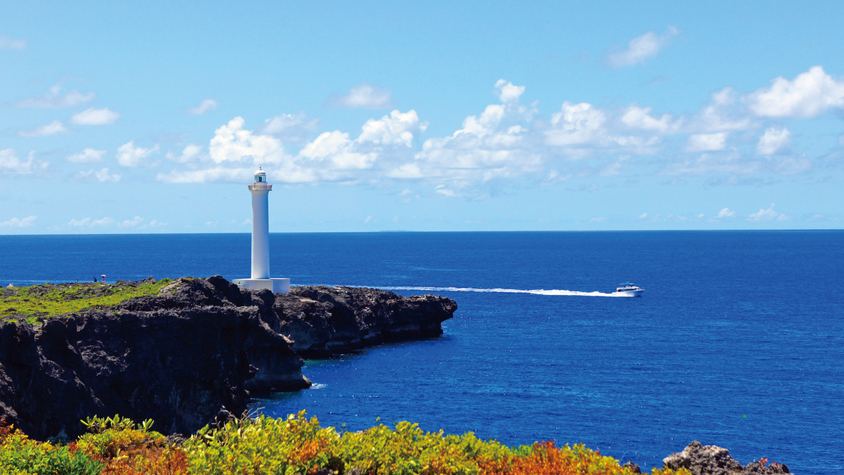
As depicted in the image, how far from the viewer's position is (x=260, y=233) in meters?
79.4

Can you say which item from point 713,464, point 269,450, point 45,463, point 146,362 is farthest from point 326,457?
point 146,362

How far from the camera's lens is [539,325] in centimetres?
9931

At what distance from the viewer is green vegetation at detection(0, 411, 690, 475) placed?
1350 centimetres

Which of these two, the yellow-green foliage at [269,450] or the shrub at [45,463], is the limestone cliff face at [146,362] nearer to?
the shrub at [45,463]

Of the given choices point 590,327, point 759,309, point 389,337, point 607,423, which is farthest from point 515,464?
point 759,309

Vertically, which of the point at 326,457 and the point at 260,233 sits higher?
the point at 260,233

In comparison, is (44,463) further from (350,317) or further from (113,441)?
(350,317)

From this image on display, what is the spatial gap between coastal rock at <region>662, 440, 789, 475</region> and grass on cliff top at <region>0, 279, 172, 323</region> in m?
33.5

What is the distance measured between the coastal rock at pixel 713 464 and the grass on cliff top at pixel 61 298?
33.5 metres

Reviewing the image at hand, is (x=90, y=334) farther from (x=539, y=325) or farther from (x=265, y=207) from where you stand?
(x=539, y=325)

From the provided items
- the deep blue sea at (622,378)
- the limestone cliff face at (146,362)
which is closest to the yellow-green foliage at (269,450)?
the limestone cliff face at (146,362)

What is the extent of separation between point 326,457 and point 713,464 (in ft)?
27.1

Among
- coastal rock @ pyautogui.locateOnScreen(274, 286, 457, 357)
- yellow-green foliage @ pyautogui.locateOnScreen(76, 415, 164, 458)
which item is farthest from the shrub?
coastal rock @ pyautogui.locateOnScreen(274, 286, 457, 357)

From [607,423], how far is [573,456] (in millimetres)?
39258
